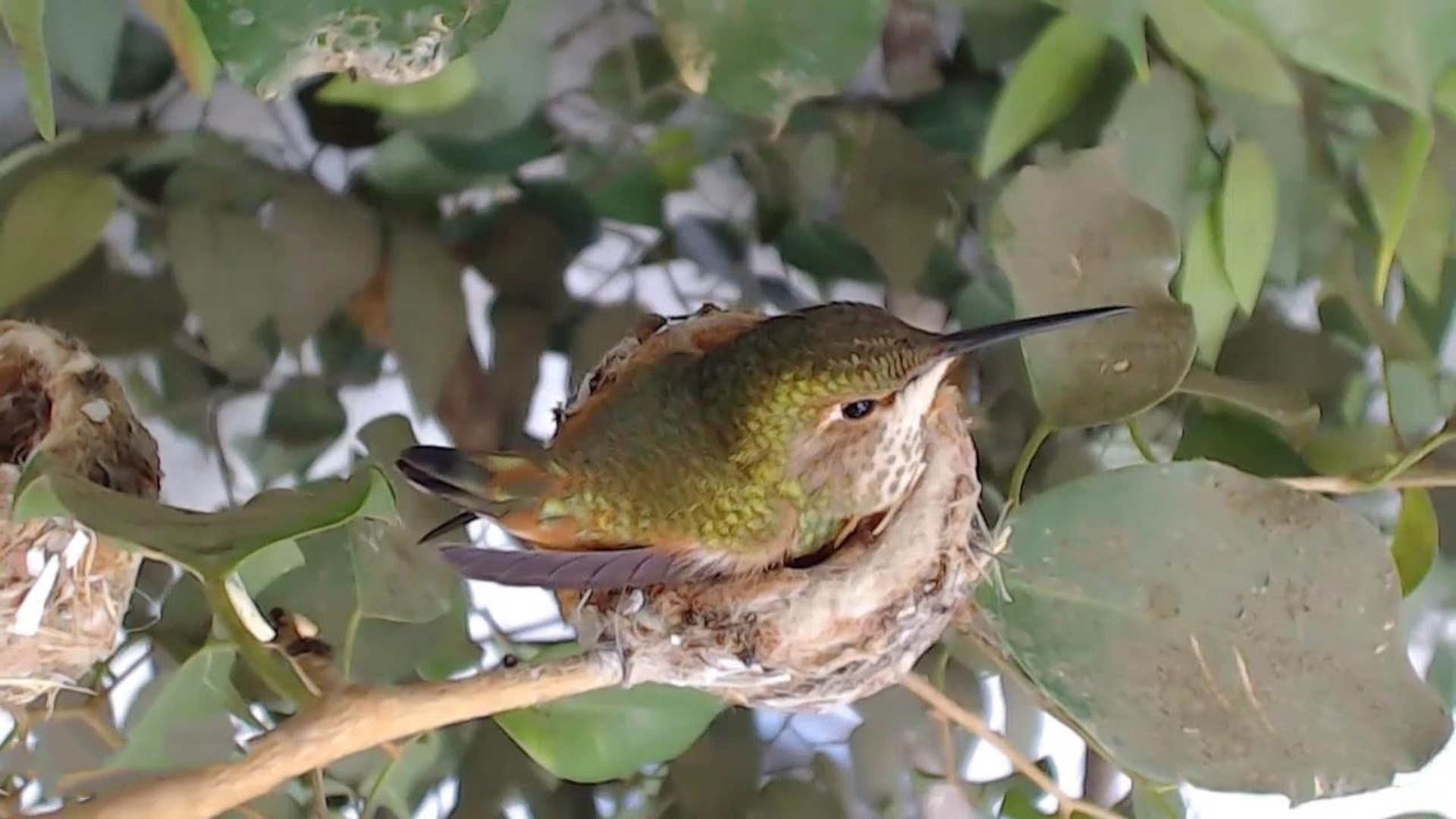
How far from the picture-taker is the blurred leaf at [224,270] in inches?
22.8

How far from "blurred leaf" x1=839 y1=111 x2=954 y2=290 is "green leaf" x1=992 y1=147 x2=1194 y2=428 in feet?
0.61

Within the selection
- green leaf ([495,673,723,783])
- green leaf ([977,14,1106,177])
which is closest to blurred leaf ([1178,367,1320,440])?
green leaf ([977,14,1106,177])

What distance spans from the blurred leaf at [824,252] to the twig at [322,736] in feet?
1.20

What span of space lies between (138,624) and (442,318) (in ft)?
0.76

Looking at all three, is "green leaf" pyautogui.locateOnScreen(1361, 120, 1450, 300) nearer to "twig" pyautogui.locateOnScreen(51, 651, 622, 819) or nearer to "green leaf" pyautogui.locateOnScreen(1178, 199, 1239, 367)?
"green leaf" pyautogui.locateOnScreen(1178, 199, 1239, 367)

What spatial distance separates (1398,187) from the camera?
46 cm

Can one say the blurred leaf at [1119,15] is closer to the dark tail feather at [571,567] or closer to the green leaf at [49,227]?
the dark tail feather at [571,567]

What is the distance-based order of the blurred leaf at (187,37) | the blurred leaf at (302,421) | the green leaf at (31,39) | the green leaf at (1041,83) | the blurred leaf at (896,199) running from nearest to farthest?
the green leaf at (31,39)
the blurred leaf at (187,37)
the green leaf at (1041,83)
the blurred leaf at (896,199)
the blurred leaf at (302,421)

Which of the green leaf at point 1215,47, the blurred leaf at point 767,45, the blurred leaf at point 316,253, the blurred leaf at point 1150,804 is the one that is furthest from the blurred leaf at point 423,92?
the blurred leaf at point 1150,804

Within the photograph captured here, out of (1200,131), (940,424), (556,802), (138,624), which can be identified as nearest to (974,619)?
(940,424)

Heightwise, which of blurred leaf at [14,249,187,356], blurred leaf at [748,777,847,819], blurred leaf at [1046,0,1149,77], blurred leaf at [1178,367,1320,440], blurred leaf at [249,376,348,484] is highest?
blurred leaf at [1046,0,1149,77]

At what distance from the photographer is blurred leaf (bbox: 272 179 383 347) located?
1.93 ft

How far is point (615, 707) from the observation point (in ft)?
1.65

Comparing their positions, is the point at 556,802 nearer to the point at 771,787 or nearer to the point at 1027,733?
the point at 771,787
